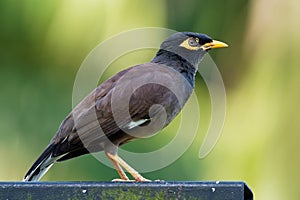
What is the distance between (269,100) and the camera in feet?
12.3

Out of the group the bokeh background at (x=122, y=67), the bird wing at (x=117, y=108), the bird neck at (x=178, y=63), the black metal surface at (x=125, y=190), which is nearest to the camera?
the black metal surface at (x=125, y=190)

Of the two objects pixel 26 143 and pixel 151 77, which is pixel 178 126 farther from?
pixel 151 77

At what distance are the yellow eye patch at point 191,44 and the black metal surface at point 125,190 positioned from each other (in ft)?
3.24

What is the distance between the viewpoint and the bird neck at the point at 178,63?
273 centimetres

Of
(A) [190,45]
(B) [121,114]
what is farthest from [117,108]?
(A) [190,45]

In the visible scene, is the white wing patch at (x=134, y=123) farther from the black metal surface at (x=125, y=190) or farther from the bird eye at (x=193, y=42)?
the black metal surface at (x=125, y=190)

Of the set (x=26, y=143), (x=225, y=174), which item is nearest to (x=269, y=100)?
(x=225, y=174)

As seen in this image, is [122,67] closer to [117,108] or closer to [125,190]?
[117,108]

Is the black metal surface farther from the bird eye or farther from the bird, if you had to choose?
the bird eye

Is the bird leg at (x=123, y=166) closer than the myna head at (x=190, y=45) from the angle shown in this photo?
Yes

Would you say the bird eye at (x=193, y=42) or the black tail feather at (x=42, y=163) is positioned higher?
the bird eye at (x=193, y=42)

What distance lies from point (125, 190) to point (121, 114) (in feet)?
2.27

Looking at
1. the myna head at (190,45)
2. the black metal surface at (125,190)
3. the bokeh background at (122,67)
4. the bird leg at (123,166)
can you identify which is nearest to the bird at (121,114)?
the bird leg at (123,166)

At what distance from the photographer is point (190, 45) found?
2.82 m
